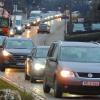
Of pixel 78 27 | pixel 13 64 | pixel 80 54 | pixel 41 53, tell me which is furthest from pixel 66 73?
pixel 78 27

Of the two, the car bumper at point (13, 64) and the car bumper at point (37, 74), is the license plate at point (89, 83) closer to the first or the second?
the car bumper at point (37, 74)

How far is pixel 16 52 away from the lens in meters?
32.6

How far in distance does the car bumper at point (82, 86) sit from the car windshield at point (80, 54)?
45.0 inches

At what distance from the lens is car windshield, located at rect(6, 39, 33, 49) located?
33188 mm

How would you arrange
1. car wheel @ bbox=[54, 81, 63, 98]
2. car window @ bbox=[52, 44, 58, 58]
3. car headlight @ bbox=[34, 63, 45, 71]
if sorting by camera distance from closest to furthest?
1. car wheel @ bbox=[54, 81, 63, 98]
2. car window @ bbox=[52, 44, 58, 58]
3. car headlight @ bbox=[34, 63, 45, 71]

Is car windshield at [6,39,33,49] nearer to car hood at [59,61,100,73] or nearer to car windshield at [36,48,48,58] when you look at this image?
car windshield at [36,48,48,58]

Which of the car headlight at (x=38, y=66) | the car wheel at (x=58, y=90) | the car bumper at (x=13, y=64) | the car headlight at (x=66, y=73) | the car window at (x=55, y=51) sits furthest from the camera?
the car bumper at (x=13, y=64)

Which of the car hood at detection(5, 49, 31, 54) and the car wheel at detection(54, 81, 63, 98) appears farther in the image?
the car hood at detection(5, 49, 31, 54)

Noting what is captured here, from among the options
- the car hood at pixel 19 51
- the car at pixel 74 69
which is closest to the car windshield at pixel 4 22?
the car hood at pixel 19 51

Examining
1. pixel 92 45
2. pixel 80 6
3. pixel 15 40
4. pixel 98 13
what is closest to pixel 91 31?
pixel 98 13

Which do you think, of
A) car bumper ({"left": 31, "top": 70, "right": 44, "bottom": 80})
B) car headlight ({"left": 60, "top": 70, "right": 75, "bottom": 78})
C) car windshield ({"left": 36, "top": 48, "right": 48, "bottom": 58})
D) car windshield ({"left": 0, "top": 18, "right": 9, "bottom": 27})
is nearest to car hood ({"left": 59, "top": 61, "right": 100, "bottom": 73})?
car headlight ({"left": 60, "top": 70, "right": 75, "bottom": 78})

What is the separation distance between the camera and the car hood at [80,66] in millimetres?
17500

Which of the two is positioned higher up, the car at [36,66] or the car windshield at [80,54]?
the car windshield at [80,54]

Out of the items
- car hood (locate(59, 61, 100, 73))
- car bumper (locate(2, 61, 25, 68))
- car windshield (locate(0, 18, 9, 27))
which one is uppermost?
car hood (locate(59, 61, 100, 73))
